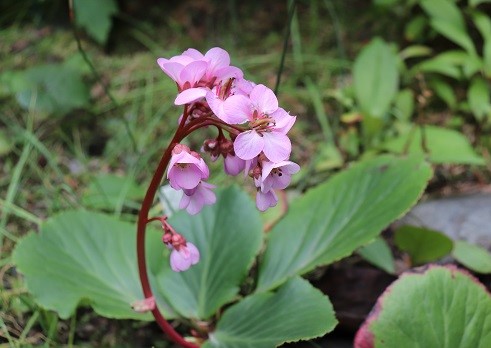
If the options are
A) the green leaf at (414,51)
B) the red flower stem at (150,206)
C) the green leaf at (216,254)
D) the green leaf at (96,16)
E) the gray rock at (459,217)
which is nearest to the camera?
the red flower stem at (150,206)

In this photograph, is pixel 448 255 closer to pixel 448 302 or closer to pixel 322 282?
pixel 322 282

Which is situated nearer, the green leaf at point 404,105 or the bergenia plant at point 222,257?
the bergenia plant at point 222,257

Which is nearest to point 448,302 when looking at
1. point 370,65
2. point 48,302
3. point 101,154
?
point 48,302

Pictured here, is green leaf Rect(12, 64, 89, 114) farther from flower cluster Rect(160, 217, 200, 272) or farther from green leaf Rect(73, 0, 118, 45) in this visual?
flower cluster Rect(160, 217, 200, 272)

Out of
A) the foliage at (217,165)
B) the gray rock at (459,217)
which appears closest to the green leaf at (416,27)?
the foliage at (217,165)

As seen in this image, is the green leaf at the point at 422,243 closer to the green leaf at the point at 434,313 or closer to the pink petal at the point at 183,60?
the green leaf at the point at 434,313

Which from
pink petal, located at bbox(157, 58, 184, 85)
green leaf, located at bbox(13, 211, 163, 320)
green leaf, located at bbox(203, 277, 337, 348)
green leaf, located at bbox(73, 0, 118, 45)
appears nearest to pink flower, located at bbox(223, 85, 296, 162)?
pink petal, located at bbox(157, 58, 184, 85)
